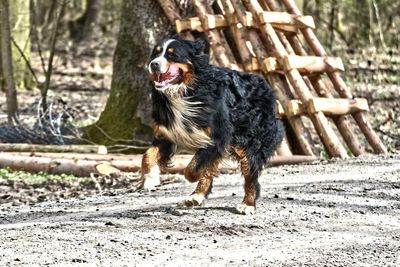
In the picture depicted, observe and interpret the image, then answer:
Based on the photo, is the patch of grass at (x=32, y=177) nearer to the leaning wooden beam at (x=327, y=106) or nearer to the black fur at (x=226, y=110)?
the leaning wooden beam at (x=327, y=106)

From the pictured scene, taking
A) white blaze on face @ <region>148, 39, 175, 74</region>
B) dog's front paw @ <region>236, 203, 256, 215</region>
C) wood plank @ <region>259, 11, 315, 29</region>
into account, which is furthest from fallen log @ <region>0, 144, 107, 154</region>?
white blaze on face @ <region>148, 39, 175, 74</region>

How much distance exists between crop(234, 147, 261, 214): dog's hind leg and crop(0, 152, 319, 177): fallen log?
337 cm

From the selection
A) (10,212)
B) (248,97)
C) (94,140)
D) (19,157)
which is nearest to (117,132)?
(94,140)

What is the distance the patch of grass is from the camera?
11828mm

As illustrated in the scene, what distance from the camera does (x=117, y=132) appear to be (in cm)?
1341

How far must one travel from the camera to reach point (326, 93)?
12.8m

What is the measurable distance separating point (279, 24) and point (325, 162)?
2.17 metres

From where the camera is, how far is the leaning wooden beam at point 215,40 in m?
12.6

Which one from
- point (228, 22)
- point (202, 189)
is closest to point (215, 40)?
point (228, 22)

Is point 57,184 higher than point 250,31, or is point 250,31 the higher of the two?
point 250,31

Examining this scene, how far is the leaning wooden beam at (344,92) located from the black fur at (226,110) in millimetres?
4194

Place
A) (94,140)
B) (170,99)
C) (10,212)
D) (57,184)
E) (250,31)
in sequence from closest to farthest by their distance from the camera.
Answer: (170,99) → (10,212) → (57,184) → (250,31) → (94,140)

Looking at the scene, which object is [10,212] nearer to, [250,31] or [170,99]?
[170,99]

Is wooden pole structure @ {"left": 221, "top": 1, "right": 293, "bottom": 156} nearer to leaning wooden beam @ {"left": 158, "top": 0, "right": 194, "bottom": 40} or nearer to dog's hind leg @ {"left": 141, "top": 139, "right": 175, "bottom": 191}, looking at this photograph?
leaning wooden beam @ {"left": 158, "top": 0, "right": 194, "bottom": 40}
